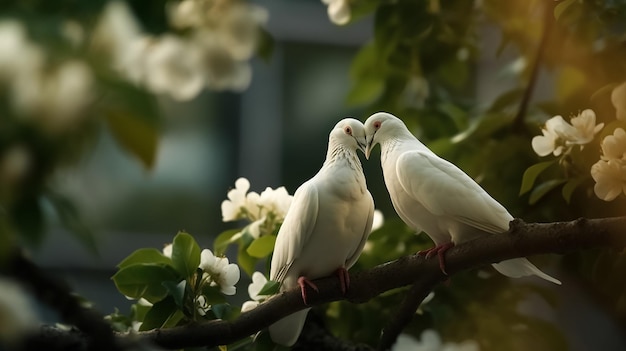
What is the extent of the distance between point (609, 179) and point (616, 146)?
34 mm

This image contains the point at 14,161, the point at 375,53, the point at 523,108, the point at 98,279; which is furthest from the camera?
the point at 98,279

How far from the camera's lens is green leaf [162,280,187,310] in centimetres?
83

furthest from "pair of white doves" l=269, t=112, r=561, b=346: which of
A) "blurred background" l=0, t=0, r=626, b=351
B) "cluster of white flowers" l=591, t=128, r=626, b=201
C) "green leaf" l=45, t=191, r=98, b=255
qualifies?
"green leaf" l=45, t=191, r=98, b=255

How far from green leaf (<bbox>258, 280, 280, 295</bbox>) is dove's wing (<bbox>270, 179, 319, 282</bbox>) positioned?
15mm

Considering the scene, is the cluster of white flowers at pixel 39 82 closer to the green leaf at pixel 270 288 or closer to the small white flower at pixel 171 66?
the small white flower at pixel 171 66

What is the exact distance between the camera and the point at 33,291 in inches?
16.7

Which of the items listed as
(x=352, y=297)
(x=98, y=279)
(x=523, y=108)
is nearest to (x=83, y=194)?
(x=352, y=297)

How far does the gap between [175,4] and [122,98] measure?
7 cm

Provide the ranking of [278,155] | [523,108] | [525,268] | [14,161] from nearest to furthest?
[14,161]
[525,268]
[523,108]
[278,155]

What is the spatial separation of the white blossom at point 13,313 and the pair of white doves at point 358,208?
20.4 inches

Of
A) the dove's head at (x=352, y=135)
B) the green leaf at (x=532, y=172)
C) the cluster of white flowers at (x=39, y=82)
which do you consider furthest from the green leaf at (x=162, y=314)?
the cluster of white flowers at (x=39, y=82)

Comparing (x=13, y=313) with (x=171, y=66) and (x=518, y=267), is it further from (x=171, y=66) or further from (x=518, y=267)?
(x=518, y=267)

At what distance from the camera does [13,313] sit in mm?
356

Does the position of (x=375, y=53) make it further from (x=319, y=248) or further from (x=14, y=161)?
(x=14, y=161)
